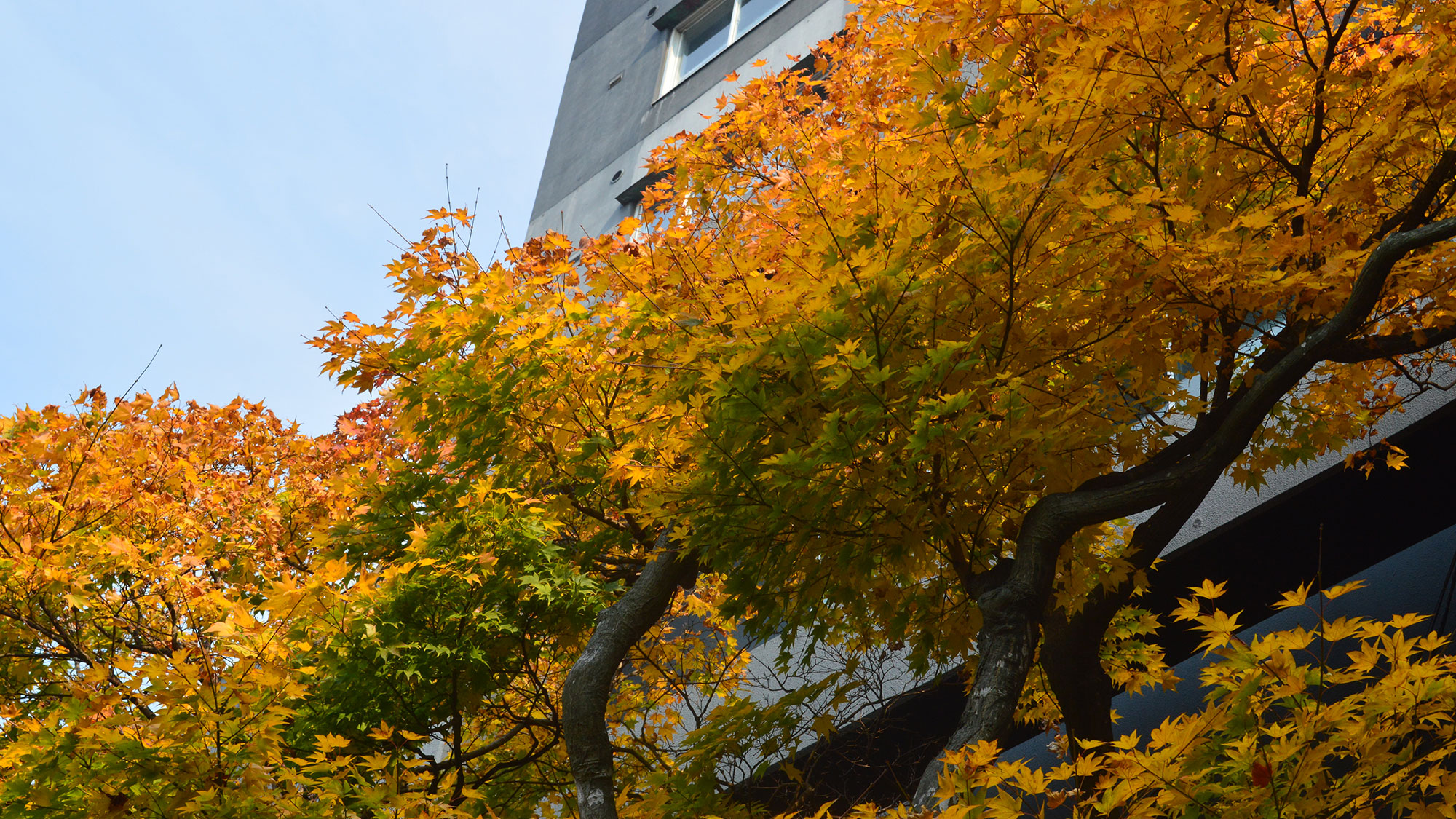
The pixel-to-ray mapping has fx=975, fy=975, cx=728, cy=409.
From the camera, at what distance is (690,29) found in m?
19.0

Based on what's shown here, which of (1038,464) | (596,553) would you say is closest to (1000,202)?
(1038,464)

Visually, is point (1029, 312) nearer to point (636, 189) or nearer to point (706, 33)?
point (636, 189)

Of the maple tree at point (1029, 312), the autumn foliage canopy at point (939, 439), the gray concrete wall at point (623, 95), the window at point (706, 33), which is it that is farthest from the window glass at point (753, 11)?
the maple tree at point (1029, 312)

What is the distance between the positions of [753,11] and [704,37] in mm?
1457

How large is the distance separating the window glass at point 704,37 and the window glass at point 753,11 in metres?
0.24

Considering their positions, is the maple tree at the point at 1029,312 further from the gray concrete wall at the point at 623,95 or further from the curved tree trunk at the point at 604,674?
the gray concrete wall at the point at 623,95

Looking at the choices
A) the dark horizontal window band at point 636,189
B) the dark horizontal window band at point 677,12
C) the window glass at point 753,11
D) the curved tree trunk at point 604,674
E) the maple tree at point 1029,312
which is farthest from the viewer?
the dark horizontal window band at point 677,12

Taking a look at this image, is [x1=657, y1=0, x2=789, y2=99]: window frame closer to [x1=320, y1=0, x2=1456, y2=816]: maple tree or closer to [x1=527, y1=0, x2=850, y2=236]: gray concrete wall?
[x1=527, y1=0, x2=850, y2=236]: gray concrete wall

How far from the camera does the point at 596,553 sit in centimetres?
683

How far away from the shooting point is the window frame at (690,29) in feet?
56.3

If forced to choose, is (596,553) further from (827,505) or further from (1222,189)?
(1222,189)

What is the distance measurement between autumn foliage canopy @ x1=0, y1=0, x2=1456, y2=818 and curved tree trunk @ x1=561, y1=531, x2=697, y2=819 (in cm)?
2

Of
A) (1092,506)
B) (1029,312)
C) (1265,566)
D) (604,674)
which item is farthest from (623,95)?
(1092,506)

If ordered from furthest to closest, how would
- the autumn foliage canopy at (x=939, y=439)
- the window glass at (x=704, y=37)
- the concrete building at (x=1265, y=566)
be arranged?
the window glass at (x=704, y=37)
the concrete building at (x=1265, y=566)
the autumn foliage canopy at (x=939, y=439)
